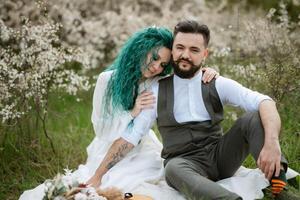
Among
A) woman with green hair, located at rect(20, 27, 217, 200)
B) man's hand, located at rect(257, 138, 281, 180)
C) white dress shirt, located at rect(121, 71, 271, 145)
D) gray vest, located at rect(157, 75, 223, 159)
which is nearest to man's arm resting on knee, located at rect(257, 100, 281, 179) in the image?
man's hand, located at rect(257, 138, 281, 180)

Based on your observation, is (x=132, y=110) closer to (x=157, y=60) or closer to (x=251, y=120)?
(x=157, y=60)

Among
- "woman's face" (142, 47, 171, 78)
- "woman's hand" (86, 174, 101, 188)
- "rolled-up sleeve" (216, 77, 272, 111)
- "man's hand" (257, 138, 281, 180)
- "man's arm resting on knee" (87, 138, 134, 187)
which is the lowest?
"woman's hand" (86, 174, 101, 188)

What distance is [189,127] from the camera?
403 centimetres

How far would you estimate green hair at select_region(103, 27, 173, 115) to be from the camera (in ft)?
13.8

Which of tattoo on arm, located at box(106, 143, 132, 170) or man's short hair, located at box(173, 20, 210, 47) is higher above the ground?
man's short hair, located at box(173, 20, 210, 47)

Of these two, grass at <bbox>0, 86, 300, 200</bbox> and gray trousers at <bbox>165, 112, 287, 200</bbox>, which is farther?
grass at <bbox>0, 86, 300, 200</bbox>

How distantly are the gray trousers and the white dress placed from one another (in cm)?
11

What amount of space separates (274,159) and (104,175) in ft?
4.24

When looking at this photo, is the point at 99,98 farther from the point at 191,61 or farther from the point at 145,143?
the point at 191,61

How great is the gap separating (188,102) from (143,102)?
0.31 meters

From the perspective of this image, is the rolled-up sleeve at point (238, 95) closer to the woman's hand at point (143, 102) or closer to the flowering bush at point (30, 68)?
the woman's hand at point (143, 102)

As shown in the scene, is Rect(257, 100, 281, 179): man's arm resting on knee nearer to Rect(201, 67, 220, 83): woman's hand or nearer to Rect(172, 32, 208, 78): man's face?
Rect(201, 67, 220, 83): woman's hand

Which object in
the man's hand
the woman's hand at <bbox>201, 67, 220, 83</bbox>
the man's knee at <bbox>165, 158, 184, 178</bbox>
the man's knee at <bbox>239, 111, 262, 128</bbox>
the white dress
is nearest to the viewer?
the man's hand

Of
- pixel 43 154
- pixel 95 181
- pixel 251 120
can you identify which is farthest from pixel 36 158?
pixel 251 120
